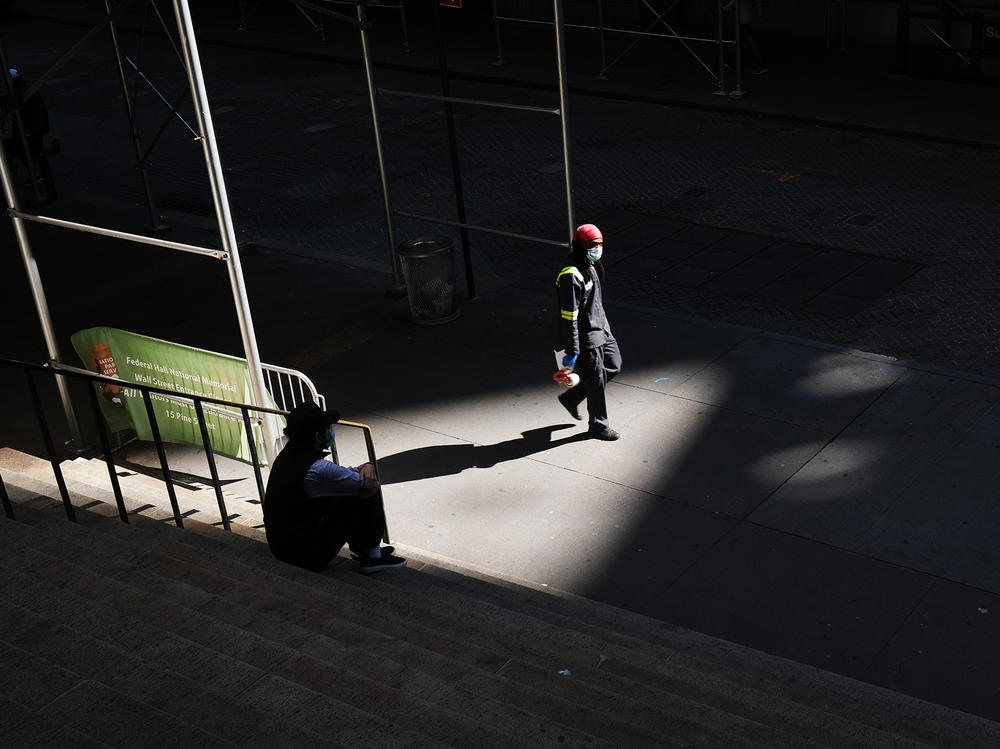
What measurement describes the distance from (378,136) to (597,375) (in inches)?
162

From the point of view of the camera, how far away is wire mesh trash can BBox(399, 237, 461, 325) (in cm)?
1204

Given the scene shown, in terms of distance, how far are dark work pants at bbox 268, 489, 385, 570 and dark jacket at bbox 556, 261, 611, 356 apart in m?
2.74

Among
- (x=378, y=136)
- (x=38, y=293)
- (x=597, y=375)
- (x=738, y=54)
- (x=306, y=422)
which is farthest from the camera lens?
(x=738, y=54)

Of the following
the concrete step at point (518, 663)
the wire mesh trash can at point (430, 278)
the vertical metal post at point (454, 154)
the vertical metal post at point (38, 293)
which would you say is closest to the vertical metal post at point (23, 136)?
the vertical metal post at point (454, 154)

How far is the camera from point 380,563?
296 inches

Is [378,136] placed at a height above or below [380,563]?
above

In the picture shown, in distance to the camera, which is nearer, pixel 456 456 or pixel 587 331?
pixel 587 331

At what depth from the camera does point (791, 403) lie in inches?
399

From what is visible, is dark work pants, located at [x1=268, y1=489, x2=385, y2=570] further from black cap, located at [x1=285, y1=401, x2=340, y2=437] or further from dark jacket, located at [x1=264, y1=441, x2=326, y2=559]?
black cap, located at [x1=285, y1=401, x2=340, y2=437]

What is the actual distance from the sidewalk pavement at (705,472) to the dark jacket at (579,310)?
868 millimetres

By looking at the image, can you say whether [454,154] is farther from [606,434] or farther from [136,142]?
[136,142]

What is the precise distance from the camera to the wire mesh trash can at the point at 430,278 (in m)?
12.0

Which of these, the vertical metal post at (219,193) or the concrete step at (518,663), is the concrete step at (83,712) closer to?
the concrete step at (518,663)

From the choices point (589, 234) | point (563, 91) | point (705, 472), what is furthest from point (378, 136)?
point (705, 472)
